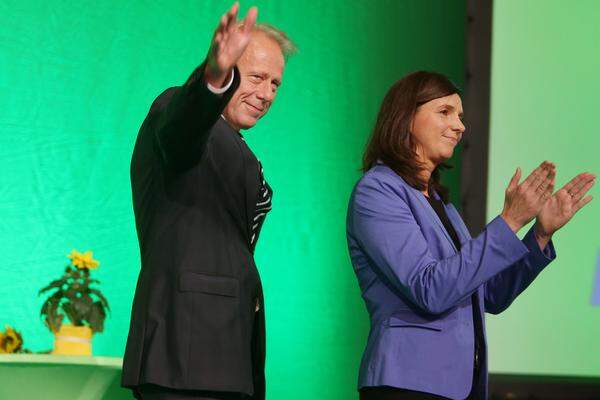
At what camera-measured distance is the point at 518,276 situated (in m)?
1.93

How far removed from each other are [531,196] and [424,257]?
0.74ft

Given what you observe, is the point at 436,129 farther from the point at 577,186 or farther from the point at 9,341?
the point at 9,341

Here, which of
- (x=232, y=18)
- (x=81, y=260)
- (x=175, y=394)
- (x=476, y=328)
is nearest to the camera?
(x=232, y=18)

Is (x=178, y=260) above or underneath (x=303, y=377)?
above

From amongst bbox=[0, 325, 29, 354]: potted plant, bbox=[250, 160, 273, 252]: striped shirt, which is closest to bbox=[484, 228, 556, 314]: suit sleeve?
bbox=[250, 160, 273, 252]: striped shirt

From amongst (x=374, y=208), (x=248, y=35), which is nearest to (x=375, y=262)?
(x=374, y=208)

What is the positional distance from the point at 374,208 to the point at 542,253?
38 cm

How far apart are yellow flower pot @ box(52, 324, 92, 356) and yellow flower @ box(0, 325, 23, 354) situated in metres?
0.09

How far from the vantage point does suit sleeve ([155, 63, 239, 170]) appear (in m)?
1.36

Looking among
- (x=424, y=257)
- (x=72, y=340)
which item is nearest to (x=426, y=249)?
(x=424, y=257)

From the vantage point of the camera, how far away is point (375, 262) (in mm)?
1700

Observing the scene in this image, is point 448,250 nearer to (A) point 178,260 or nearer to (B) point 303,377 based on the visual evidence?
(A) point 178,260

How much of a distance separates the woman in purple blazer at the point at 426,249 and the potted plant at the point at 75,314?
0.89 m

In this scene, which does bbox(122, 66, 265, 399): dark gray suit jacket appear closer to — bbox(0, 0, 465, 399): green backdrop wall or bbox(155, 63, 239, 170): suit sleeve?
bbox(155, 63, 239, 170): suit sleeve
